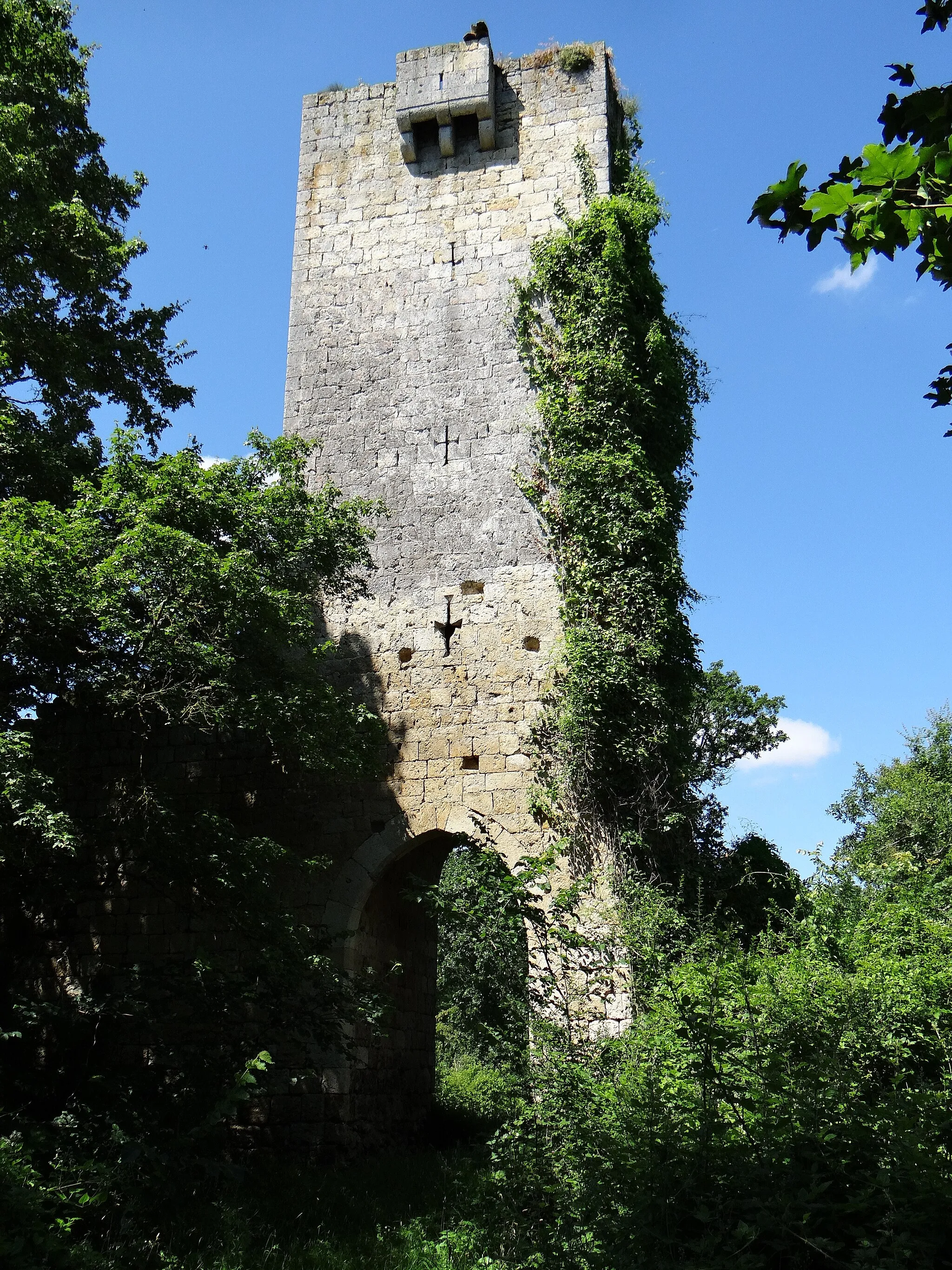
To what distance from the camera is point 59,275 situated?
991cm

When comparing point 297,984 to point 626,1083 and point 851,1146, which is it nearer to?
point 626,1083

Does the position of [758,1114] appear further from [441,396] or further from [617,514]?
[441,396]

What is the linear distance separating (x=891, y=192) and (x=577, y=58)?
9.15 meters

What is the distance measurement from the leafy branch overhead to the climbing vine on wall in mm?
5524

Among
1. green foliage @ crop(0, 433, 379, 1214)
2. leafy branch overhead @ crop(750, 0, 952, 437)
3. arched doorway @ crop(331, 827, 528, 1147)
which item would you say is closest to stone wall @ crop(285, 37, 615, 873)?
arched doorway @ crop(331, 827, 528, 1147)

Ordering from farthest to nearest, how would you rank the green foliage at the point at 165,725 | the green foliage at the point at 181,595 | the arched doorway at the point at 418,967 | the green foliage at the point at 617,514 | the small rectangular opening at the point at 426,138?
1. the small rectangular opening at the point at 426,138
2. the green foliage at the point at 617,514
3. the green foliage at the point at 181,595
4. the green foliage at the point at 165,725
5. the arched doorway at the point at 418,967

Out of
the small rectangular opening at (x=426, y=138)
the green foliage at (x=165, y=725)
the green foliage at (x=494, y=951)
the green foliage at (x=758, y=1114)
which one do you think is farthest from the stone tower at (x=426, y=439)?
the green foliage at (x=758, y=1114)

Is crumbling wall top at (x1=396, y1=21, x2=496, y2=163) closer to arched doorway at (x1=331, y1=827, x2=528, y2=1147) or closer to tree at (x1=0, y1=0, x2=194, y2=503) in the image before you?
tree at (x1=0, y1=0, x2=194, y2=503)

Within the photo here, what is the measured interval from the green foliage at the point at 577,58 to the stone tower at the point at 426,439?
4 cm

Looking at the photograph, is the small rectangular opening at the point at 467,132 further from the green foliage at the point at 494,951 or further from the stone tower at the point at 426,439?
the green foliage at the point at 494,951

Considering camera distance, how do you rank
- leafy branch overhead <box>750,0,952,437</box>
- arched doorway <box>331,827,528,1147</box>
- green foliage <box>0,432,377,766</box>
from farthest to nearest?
green foliage <box>0,432,377,766</box>
arched doorway <box>331,827,528,1147</box>
leafy branch overhead <box>750,0,952,437</box>

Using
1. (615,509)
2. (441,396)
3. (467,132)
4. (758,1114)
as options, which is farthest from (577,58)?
(758,1114)

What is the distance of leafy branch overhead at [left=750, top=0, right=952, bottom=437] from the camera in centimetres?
304

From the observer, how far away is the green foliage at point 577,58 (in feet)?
35.6
